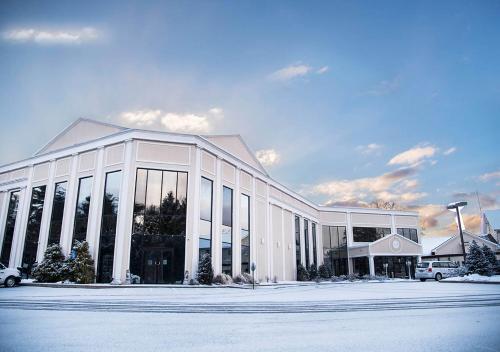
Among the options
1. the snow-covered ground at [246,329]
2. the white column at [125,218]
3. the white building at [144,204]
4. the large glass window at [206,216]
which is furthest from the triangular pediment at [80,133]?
the snow-covered ground at [246,329]

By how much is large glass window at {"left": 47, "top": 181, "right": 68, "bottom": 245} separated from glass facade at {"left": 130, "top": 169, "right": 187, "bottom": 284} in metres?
7.34

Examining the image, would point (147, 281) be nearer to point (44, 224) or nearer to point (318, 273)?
point (44, 224)

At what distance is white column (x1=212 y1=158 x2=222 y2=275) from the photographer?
25.1 meters

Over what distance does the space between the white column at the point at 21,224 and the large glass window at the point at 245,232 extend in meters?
17.3

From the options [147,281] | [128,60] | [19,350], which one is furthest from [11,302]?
[147,281]

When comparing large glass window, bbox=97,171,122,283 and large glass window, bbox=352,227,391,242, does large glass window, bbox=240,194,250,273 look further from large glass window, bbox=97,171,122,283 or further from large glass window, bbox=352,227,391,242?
large glass window, bbox=352,227,391,242

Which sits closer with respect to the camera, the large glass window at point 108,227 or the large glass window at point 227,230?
the large glass window at point 108,227

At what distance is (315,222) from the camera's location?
45.4 meters

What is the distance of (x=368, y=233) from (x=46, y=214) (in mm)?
38139

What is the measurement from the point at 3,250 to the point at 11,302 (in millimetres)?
23053

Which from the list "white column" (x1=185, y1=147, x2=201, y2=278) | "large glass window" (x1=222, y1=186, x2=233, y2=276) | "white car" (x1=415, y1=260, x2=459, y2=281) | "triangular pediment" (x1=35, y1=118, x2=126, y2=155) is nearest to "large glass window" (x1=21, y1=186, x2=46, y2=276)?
"triangular pediment" (x1=35, y1=118, x2=126, y2=155)

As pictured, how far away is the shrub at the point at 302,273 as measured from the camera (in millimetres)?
37594

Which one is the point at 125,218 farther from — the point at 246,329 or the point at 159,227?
the point at 246,329

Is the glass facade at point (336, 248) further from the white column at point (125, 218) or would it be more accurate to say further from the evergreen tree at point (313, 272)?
the white column at point (125, 218)
